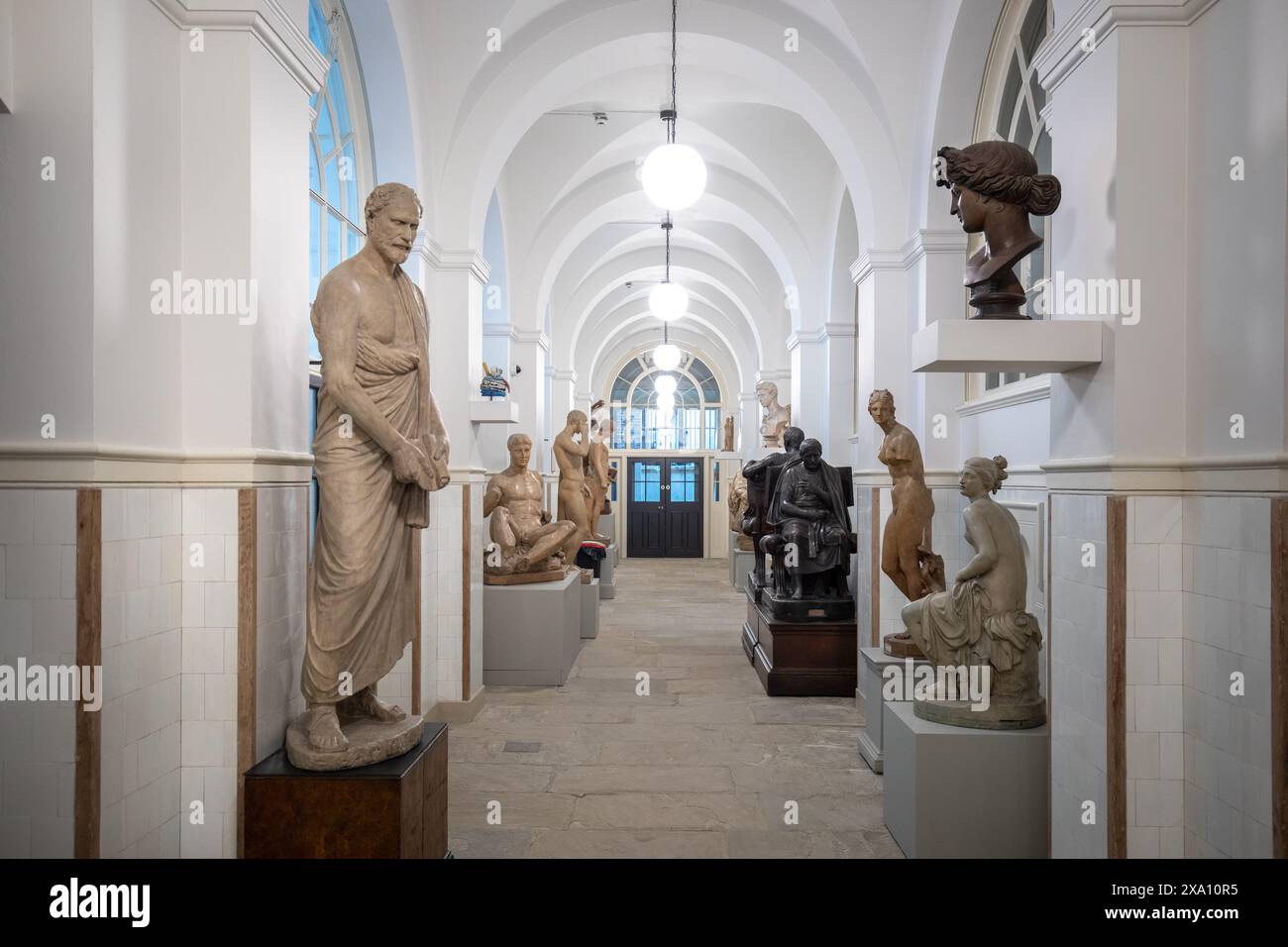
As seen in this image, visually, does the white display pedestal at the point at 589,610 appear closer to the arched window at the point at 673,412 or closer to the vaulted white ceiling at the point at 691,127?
the vaulted white ceiling at the point at 691,127

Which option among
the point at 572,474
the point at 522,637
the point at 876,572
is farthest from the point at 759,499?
the point at 522,637

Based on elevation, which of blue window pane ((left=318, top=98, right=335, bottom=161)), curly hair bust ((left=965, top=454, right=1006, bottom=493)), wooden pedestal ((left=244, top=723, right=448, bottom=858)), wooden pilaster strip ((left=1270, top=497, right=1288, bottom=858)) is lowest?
wooden pedestal ((left=244, top=723, right=448, bottom=858))

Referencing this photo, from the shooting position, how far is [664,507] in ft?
69.6

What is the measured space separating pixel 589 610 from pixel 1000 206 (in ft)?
23.6

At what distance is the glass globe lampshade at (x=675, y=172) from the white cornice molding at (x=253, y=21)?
3.23 metres

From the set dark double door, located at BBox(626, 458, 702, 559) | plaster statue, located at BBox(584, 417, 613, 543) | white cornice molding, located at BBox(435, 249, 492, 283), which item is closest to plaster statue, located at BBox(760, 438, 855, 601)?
white cornice molding, located at BBox(435, 249, 492, 283)

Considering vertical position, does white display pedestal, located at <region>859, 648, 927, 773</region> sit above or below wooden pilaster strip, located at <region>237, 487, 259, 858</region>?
below

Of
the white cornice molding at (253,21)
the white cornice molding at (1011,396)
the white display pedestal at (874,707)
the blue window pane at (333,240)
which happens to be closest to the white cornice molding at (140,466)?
the white cornice molding at (253,21)

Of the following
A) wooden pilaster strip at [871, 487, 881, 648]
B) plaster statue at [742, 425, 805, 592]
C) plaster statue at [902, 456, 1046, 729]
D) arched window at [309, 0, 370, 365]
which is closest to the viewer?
plaster statue at [902, 456, 1046, 729]

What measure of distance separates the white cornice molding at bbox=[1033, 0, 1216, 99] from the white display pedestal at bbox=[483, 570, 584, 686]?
17.5 ft

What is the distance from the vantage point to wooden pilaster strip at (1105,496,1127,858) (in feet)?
9.76

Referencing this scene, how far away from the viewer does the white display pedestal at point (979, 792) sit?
3.65 m

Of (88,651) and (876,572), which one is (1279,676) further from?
(876,572)

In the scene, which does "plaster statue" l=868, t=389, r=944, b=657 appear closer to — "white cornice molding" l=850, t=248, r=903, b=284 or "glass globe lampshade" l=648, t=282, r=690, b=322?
"white cornice molding" l=850, t=248, r=903, b=284
